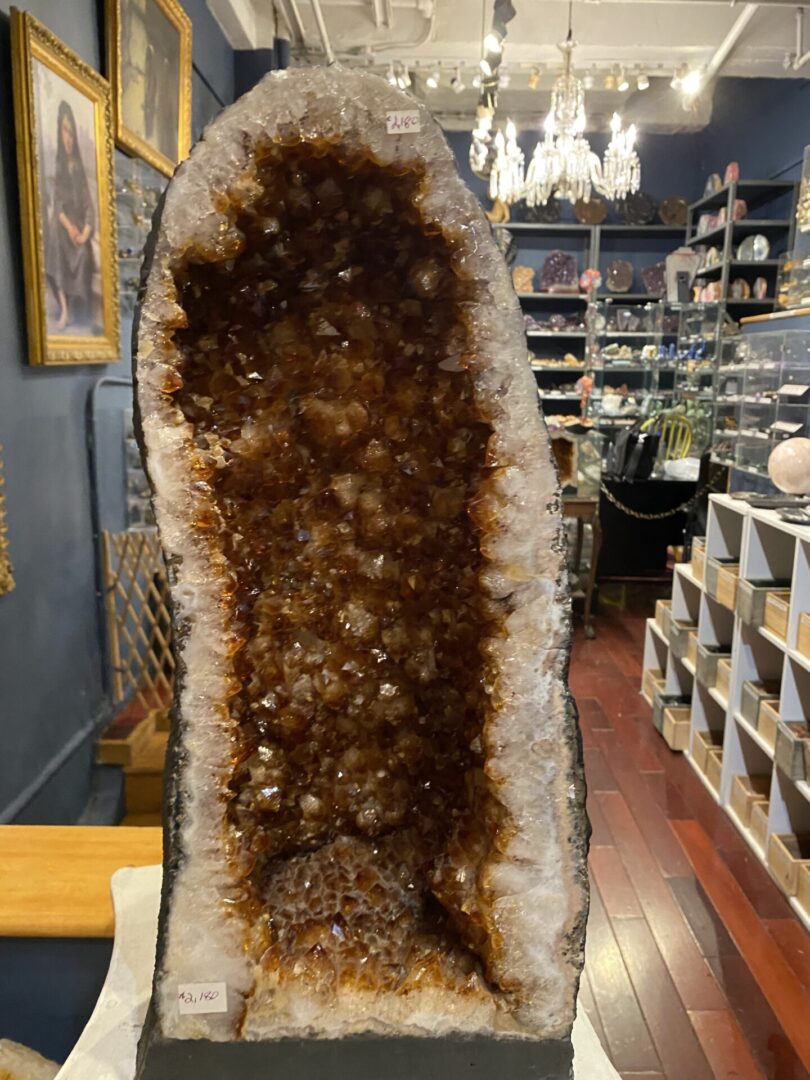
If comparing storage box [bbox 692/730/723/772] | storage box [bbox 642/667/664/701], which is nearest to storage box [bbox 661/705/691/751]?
storage box [bbox 692/730/723/772]

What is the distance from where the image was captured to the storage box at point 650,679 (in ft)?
14.1

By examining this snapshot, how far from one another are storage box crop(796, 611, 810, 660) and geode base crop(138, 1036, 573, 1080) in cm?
210

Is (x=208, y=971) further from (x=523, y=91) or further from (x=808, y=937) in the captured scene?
(x=523, y=91)

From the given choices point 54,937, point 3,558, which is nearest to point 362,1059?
point 54,937

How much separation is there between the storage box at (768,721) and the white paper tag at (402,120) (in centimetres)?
264

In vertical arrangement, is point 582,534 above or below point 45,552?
below

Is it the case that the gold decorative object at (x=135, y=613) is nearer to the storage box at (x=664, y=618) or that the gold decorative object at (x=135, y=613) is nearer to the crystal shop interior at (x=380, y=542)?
A: the crystal shop interior at (x=380, y=542)

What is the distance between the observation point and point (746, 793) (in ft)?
10.4

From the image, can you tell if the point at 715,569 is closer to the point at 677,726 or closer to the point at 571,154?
the point at 677,726

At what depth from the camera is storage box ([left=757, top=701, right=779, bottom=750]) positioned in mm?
2953

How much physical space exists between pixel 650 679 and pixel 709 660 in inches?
32.0

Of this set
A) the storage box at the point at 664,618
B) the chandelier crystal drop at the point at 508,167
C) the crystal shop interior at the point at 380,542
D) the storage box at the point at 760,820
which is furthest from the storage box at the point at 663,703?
the chandelier crystal drop at the point at 508,167

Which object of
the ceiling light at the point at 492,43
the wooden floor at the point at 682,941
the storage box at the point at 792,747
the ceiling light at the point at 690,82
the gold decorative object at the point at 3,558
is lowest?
the wooden floor at the point at 682,941

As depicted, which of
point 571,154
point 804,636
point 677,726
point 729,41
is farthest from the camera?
point 729,41
